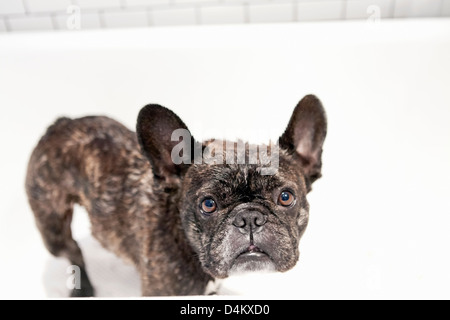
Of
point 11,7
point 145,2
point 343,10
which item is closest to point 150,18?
point 145,2

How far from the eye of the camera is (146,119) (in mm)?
1732

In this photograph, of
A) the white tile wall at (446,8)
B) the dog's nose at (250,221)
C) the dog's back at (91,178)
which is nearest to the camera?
the dog's nose at (250,221)

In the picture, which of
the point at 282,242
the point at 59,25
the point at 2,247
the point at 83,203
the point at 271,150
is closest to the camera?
the point at 282,242

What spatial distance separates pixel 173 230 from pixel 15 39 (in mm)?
2024

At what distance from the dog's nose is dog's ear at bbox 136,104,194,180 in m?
0.34

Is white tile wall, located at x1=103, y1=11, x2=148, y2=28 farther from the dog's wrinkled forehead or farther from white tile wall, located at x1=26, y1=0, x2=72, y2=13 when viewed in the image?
the dog's wrinkled forehead

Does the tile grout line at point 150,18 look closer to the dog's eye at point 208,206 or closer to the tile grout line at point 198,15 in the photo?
the tile grout line at point 198,15

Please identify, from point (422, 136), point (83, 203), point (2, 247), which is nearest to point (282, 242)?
point (83, 203)

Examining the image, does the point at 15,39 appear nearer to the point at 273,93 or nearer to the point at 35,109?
the point at 35,109

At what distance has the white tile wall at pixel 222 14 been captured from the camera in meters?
3.23

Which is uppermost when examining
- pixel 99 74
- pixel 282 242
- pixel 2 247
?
pixel 99 74

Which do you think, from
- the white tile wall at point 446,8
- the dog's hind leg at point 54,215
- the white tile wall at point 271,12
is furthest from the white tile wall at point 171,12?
the dog's hind leg at point 54,215

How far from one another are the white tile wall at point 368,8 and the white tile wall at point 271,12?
390 millimetres

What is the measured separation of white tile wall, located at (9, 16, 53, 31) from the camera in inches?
130
